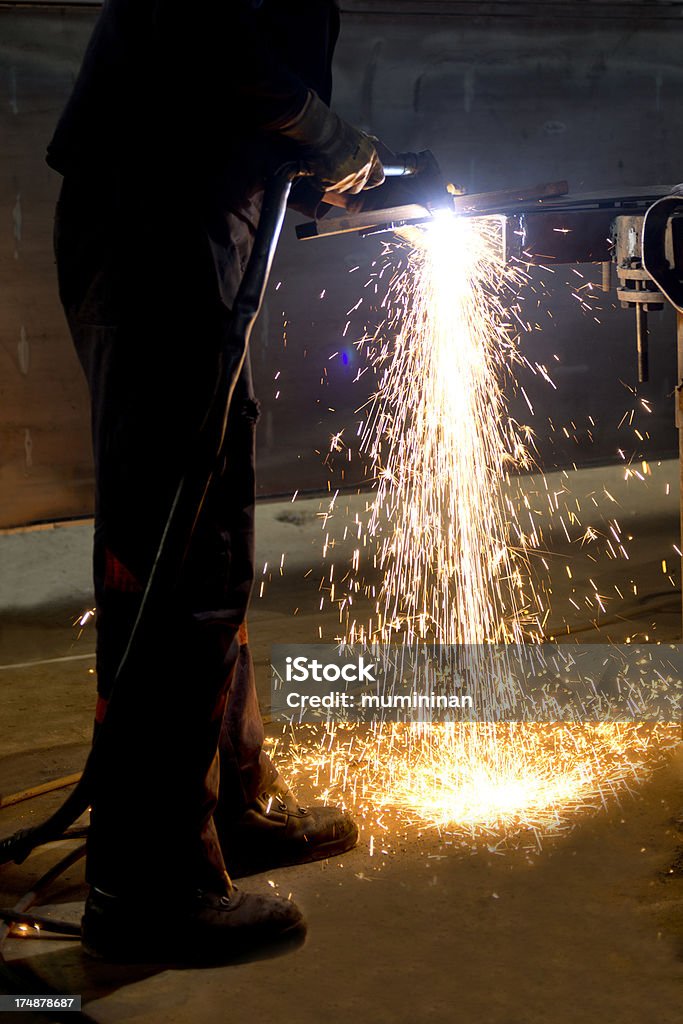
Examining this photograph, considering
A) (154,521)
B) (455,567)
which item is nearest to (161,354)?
(154,521)

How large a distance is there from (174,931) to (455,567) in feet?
10.2

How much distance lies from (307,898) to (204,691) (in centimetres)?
53

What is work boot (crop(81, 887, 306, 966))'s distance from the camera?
2.37 metres

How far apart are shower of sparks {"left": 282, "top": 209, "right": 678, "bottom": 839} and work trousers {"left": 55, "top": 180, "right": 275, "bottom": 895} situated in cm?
63

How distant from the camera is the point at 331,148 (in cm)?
242

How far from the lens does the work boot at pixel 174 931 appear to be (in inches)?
93.1

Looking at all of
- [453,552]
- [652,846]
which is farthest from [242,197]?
[453,552]

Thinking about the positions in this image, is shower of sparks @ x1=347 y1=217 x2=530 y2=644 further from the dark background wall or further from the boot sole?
the boot sole

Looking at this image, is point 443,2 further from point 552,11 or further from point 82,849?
point 82,849

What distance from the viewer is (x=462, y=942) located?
2.37 meters

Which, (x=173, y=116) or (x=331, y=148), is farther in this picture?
(x=331, y=148)

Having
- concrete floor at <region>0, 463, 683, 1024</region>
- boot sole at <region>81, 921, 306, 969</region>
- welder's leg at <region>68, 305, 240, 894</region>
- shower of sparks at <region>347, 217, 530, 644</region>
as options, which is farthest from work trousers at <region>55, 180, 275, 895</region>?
shower of sparks at <region>347, 217, 530, 644</region>

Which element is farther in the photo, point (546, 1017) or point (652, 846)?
point (652, 846)

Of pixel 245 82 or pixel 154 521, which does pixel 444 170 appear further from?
pixel 154 521
